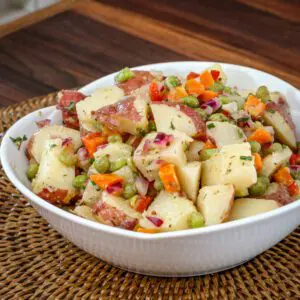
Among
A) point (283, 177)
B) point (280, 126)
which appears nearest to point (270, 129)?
point (280, 126)

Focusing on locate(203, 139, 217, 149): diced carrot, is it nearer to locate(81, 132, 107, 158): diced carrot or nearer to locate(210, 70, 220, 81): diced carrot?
locate(81, 132, 107, 158): diced carrot

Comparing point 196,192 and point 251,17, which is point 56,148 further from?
point 251,17

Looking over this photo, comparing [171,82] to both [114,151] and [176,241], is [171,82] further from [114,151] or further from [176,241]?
[176,241]

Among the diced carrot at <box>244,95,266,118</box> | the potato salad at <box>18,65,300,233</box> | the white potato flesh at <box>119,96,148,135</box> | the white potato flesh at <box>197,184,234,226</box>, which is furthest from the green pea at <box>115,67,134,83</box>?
the white potato flesh at <box>197,184,234,226</box>

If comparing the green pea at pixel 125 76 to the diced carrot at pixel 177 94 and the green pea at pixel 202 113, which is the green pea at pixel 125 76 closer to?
the diced carrot at pixel 177 94

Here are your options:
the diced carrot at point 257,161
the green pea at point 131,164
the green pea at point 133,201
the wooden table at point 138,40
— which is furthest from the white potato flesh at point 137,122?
the wooden table at point 138,40

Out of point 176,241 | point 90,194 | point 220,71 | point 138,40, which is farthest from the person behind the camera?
point 138,40
